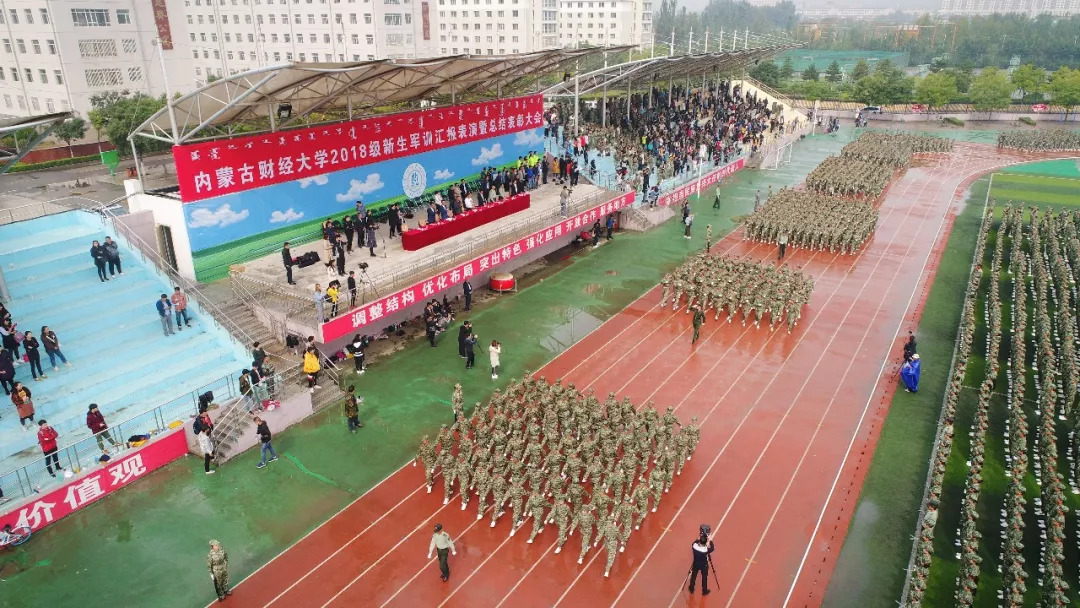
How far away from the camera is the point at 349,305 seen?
683 inches

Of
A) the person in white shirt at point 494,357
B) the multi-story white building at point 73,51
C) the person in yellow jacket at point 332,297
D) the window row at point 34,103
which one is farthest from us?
the window row at point 34,103

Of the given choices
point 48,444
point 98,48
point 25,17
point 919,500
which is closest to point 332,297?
point 48,444

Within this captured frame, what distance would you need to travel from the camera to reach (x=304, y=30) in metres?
61.5

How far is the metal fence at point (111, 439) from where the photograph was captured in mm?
12250

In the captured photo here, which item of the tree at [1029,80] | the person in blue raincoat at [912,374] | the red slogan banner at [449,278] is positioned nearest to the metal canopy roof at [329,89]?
the red slogan banner at [449,278]

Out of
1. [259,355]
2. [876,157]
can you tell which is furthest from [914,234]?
[259,355]

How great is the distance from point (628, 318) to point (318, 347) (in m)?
8.83

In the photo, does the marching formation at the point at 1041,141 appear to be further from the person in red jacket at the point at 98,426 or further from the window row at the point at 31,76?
the window row at the point at 31,76

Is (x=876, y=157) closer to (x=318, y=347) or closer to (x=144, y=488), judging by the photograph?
(x=318, y=347)

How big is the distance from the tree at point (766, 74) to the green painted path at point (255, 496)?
61.7 meters

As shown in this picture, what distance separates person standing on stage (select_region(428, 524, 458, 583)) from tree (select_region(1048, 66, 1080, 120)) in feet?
229

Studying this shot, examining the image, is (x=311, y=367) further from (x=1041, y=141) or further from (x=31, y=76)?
(x=1041, y=141)

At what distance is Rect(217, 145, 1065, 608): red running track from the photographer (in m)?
10.9

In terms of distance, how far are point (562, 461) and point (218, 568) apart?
20.2ft
